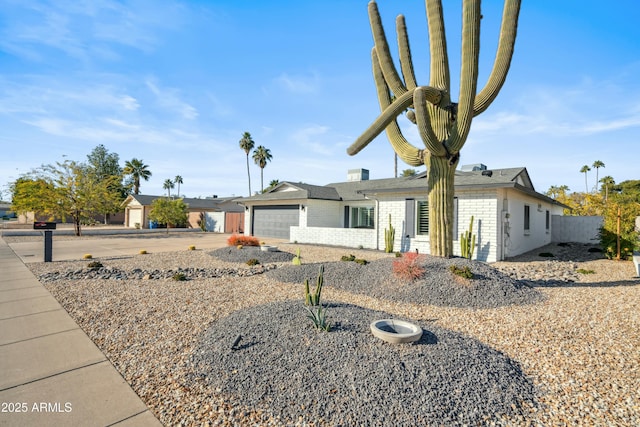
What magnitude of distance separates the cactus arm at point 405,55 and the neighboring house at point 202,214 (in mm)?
18532

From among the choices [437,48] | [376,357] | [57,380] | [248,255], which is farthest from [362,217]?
[57,380]

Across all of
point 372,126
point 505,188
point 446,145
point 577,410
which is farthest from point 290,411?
point 505,188

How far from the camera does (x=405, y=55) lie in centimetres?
968

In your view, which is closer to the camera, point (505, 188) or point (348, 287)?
point (348, 287)

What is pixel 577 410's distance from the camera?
297cm

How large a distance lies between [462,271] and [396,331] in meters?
3.84

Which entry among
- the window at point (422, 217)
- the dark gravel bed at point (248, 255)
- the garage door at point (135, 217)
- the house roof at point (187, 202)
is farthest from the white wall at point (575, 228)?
the garage door at point (135, 217)

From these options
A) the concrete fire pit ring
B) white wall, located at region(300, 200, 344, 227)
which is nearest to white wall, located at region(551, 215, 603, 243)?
white wall, located at region(300, 200, 344, 227)

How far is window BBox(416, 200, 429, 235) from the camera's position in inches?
562

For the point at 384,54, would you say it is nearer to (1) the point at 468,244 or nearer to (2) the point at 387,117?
(2) the point at 387,117

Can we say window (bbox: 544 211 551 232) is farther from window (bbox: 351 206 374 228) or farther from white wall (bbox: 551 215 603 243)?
window (bbox: 351 206 374 228)

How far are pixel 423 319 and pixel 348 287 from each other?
2.66 metres

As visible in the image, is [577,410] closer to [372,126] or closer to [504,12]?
[372,126]

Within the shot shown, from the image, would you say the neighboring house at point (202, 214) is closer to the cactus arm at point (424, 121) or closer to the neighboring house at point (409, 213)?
the neighboring house at point (409, 213)
